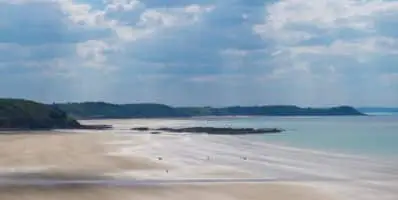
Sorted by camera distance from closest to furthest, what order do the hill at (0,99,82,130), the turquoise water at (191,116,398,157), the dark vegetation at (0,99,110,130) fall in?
the turquoise water at (191,116,398,157) < the dark vegetation at (0,99,110,130) < the hill at (0,99,82,130)

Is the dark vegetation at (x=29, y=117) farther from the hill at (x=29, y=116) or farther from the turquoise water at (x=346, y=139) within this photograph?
the turquoise water at (x=346, y=139)

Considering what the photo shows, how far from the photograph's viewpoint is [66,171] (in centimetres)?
3388

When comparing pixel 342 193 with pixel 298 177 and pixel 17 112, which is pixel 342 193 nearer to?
pixel 298 177

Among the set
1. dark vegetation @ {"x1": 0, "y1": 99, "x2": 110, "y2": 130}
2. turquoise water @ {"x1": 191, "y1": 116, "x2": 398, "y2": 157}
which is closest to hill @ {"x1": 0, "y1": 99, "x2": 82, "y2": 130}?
dark vegetation @ {"x1": 0, "y1": 99, "x2": 110, "y2": 130}

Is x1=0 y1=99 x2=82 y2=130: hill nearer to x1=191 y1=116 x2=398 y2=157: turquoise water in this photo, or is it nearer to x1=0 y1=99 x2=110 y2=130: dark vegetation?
x1=0 y1=99 x2=110 y2=130: dark vegetation

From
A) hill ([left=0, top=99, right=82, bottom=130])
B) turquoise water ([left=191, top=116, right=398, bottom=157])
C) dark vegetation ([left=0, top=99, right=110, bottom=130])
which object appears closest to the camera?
turquoise water ([left=191, top=116, right=398, bottom=157])

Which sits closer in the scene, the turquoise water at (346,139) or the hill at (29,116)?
the turquoise water at (346,139)

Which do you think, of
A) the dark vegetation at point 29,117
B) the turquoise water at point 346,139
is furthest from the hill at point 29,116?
the turquoise water at point 346,139

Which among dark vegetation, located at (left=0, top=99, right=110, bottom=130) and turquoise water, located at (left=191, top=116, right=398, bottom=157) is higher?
dark vegetation, located at (left=0, top=99, right=110, bottom=130)

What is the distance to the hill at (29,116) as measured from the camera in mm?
104525

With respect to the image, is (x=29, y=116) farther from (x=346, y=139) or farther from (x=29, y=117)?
(x=346, y=139)

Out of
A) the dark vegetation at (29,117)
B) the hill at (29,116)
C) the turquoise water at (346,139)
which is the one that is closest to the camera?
the turquoise water at (346,139)

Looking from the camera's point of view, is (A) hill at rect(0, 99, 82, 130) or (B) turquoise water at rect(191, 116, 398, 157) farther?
(A) hill at rect(0, 99, 82, 130)

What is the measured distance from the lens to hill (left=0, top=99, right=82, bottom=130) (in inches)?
4115
